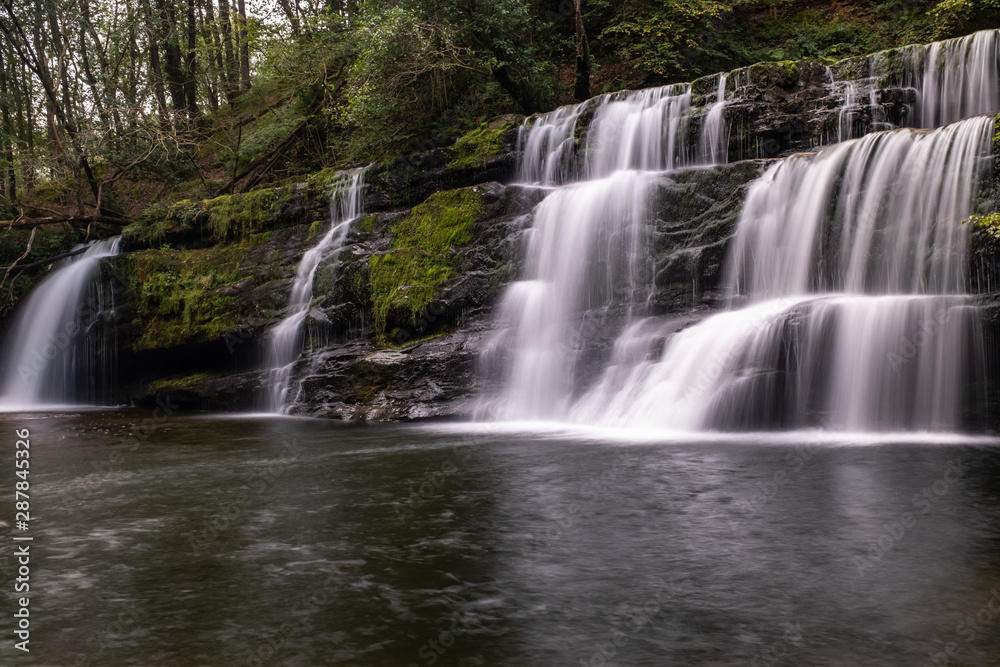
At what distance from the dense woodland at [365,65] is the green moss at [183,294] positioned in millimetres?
3508

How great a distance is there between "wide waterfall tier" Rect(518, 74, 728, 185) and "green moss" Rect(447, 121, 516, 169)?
0.47 m

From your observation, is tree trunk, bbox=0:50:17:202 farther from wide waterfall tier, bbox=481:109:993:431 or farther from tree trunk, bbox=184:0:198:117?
wide waterfall tier, bbox=481:109:993:431

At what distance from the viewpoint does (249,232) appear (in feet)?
56.3

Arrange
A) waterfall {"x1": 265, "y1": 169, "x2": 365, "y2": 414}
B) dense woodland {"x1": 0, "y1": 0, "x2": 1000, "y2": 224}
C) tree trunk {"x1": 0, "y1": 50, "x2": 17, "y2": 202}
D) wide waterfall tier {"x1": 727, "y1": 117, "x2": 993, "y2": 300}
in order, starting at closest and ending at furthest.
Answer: wide waterfall tier {"x1": 727, "y1": 117, "x2": 993, "y2": 300} < waterfall {"x1": 265, "y1": 169, "x2": 365, "y2": 414} < dense woodland {"x1": 0, "y1": 0, "x2": 1000, "y2": 224} < tree trunk {"x1": 0, "y1": 50, "x2": 17, "y2": 202}

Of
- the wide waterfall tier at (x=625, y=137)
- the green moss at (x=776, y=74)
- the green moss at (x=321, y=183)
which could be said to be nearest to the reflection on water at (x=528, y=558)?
the wide waterfall tier at (x=625, y=137)

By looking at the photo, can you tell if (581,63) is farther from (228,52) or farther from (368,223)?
(228,52)

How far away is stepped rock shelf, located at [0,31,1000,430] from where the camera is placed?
38.7 feet

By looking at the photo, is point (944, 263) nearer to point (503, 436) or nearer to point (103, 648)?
point (503, 436)

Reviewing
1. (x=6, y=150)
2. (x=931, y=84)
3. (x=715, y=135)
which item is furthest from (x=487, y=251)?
(x=6, y=150)

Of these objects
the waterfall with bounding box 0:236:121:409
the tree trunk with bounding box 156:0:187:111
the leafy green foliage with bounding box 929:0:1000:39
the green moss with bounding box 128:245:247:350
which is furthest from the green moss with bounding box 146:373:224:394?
the leafy green foliage with bounding box 929:0:1000:39

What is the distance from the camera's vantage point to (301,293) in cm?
1470

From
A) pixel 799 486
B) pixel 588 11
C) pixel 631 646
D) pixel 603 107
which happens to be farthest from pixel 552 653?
pixel 588 11

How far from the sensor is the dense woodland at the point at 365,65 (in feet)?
56.7

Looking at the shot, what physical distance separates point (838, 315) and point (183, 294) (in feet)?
39.8
